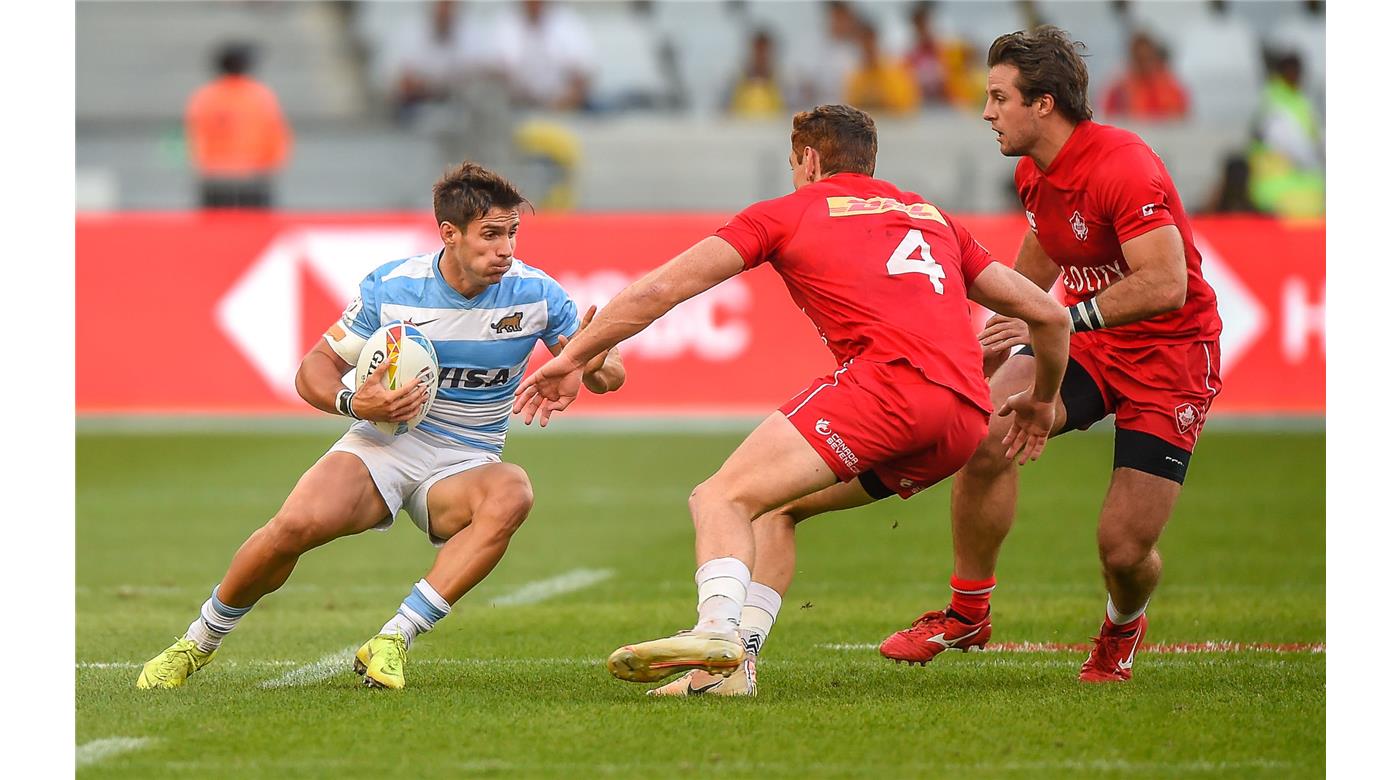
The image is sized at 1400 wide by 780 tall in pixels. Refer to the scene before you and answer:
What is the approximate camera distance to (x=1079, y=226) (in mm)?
6770

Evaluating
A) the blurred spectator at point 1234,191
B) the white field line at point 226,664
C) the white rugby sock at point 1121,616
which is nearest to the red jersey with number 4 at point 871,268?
the white rugby sock at point 1121,616

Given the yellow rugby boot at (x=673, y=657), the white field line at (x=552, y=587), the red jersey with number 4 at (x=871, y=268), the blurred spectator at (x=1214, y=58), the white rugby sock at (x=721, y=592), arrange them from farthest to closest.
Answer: the blurred spectator at (x=1214, y=58) → the white field line at (x=552, y=587) → the red jersey with number 4 at (x=871, y=268) → the white rugby sock at (x=721, y=592) → the yellow rugby boot at (x=673, y=657)

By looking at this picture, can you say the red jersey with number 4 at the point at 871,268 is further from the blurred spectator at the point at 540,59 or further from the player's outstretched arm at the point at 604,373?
the blurred spectator at the point at 540,59

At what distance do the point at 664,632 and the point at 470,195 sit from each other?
2.26 meters

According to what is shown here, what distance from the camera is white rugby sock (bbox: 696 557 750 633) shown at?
18.7 ft

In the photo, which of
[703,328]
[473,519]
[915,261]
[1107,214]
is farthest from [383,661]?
[703,328]

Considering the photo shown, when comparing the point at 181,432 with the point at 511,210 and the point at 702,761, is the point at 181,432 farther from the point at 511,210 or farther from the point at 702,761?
the point at 702,761

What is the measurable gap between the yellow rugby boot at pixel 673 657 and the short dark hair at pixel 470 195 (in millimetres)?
1775

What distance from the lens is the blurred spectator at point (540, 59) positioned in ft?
66.1

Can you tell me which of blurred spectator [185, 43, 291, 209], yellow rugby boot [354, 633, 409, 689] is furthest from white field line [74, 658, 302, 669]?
blurred spectator [185, 43, 291, 209]

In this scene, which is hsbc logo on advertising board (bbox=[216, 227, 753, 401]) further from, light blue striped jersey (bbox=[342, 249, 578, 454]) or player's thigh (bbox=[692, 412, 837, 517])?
player's thigh (bbox=[692, 412, 837, 517])

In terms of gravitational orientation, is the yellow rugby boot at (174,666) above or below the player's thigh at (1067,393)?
below

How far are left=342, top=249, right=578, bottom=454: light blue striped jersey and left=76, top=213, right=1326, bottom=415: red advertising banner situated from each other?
28.9ft

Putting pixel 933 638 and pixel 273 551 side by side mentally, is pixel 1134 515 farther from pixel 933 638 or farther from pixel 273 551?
pixel 273 551
